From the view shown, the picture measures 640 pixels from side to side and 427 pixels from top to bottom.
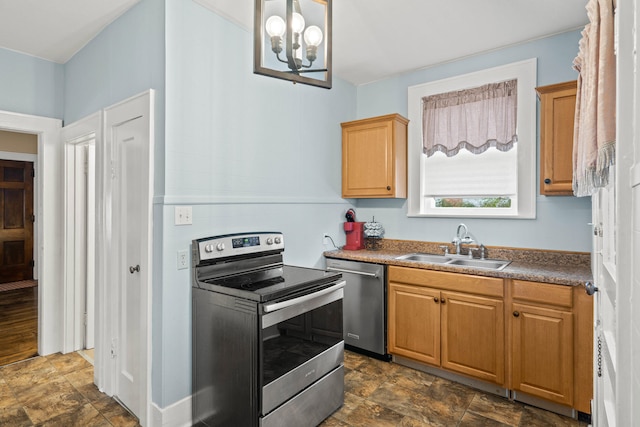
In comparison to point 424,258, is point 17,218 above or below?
above

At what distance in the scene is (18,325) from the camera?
3740 millimetres

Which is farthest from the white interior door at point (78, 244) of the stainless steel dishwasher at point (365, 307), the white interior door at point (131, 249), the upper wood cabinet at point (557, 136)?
the upper wood cabinet at point (557, 136)

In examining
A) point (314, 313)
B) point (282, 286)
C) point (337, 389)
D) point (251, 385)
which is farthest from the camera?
point (337, 389)

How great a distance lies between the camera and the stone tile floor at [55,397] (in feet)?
7.09

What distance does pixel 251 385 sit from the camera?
1.79m

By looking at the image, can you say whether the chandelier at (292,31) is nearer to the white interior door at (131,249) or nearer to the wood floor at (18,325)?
the white interior door at (131,249)

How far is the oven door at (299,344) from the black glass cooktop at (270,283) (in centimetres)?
5

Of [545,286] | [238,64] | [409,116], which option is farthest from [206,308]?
[409,116]

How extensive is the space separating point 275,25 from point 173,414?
7.12 ft

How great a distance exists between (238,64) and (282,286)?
158 cm

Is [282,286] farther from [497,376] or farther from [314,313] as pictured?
[497,376]

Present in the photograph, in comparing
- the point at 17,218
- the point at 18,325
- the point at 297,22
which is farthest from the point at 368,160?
the point at 17,218

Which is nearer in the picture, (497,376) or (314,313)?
(314,313)

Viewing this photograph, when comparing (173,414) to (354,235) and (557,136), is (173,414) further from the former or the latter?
(557,136)
